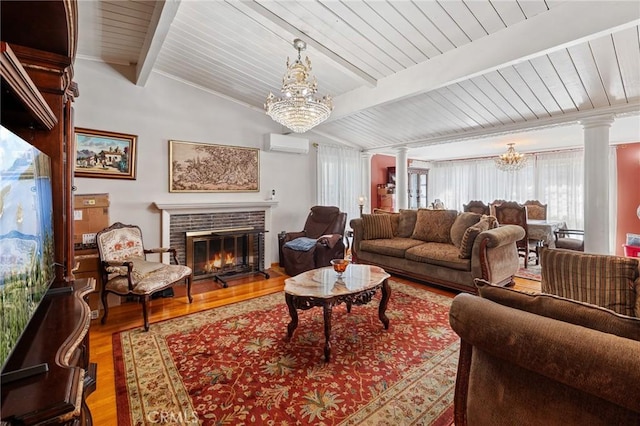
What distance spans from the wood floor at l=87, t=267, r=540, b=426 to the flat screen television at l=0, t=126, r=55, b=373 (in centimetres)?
99

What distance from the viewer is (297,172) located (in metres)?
5.48

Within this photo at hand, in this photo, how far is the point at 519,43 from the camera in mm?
2414

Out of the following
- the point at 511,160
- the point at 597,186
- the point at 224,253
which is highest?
the point at 511,160

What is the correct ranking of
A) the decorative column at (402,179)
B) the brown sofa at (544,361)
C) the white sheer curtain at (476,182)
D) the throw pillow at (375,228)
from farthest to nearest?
the white sheer curtain at (476,182), the decorative column at (402,179), the throw pillow at (375,228), the brown sofa at (544,361)

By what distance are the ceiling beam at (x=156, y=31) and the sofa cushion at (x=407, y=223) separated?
391cm

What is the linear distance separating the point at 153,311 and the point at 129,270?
2.16 feet

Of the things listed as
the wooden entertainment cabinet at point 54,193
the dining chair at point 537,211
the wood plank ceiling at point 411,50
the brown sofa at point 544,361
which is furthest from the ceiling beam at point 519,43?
the dining chair at point 537,211

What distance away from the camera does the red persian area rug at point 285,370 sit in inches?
65.8

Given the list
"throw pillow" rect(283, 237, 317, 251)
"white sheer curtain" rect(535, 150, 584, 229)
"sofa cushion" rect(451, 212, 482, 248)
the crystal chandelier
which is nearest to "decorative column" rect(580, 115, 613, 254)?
"sofa cushion" rect(451, 212, 482, 248)

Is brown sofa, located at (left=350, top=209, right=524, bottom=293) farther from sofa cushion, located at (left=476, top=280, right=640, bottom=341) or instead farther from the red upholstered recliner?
sofa cushion, located at (left=476, top=280, right=640, bottom=341)

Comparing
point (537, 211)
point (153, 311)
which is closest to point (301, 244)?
point (153, 311)

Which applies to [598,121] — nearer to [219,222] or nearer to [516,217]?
[516,217]

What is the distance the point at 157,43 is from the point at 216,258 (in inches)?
111

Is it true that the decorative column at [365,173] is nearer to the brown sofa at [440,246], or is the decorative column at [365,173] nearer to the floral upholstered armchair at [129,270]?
the brown sofa at [440,246]
